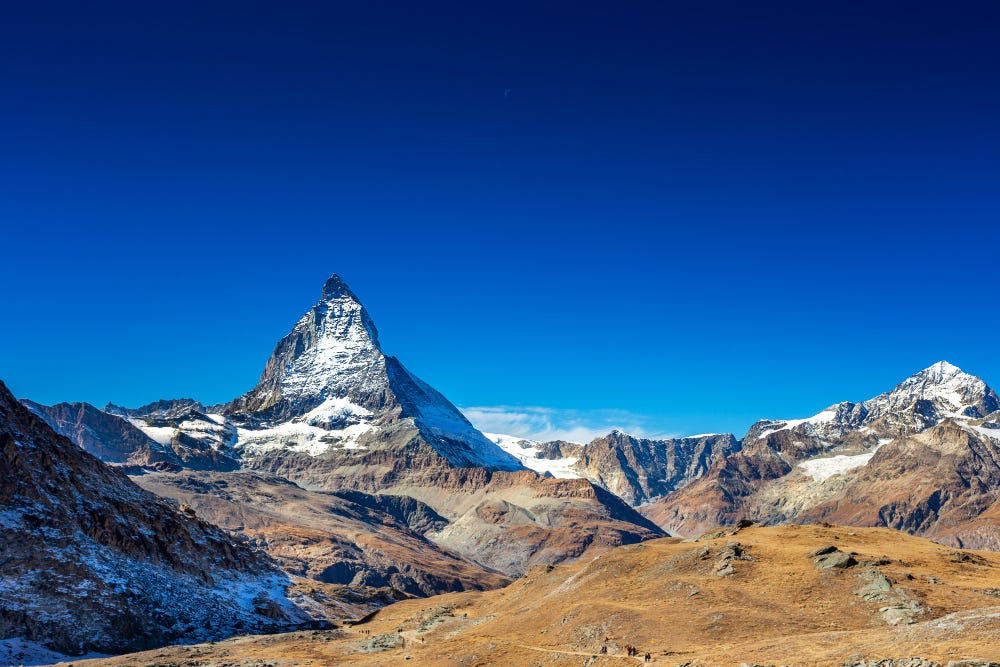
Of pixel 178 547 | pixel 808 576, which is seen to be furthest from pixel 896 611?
pixel 178 547

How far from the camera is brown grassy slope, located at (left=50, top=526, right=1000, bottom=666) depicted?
58.7 metres

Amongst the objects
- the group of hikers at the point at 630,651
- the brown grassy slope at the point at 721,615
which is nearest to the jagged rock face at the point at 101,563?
the brown grassy slope at the point at 721,615

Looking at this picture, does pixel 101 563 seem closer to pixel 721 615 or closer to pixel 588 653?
pixel 588 653

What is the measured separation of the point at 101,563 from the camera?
116 m

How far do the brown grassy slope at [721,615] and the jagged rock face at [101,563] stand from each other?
39.8 feet

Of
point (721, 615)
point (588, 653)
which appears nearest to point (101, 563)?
point (588, 653)

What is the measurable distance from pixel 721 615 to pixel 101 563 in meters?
88.1

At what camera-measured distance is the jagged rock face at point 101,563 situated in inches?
4077

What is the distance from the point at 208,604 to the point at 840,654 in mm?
101393

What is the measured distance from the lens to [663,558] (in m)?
94.8

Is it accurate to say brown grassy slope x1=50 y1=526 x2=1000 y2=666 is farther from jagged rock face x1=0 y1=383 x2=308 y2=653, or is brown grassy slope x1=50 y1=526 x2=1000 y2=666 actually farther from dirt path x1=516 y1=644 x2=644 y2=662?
jagged rock face x1=0 y1=383 x2=308 y2=653

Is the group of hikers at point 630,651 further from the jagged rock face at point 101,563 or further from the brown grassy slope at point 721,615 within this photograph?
the jagged rock face at point 101,563

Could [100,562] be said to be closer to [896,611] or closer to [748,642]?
[748,642]

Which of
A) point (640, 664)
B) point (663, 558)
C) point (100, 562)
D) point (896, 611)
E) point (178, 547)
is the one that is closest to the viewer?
point (640, 664)
